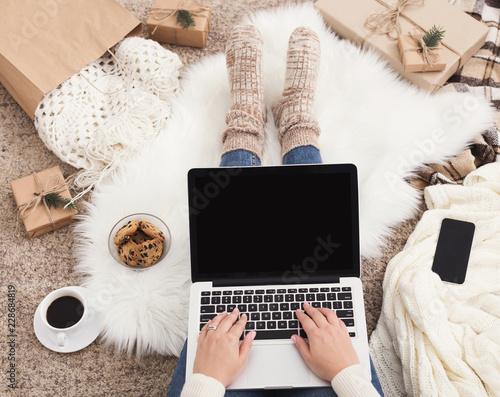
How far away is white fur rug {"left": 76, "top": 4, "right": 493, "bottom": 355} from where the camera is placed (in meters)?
0.98

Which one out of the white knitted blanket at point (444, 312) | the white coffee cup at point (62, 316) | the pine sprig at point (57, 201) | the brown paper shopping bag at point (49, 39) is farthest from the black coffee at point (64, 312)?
the white knitted blanket at point (444, 312)

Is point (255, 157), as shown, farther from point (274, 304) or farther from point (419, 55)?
point (419, 55)

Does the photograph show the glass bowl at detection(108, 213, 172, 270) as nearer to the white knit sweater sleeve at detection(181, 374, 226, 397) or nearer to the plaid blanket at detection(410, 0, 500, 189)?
the white knit sweater sleeve at detection(181, 374, 226, 397)

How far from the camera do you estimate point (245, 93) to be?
1122 millimetres

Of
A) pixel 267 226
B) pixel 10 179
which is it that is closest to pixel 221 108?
pixel 267 226

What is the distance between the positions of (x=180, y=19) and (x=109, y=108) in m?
0.31

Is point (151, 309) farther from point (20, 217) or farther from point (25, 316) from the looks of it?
point (20, 217)

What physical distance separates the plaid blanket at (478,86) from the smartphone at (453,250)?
0.44 ft

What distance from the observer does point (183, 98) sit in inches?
46.3

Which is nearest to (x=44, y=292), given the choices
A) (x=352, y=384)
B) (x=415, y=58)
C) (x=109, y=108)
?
(x=109, y=108)

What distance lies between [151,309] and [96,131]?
446 millimetres

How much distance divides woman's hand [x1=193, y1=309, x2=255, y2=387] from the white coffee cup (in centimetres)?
28

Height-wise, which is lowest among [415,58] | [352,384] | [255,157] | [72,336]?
[72,336]

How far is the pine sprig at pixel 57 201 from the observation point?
104cm
